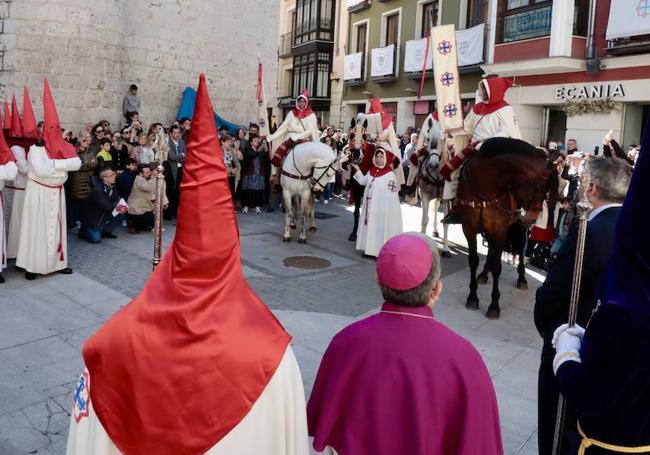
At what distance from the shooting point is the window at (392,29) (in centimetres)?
2642

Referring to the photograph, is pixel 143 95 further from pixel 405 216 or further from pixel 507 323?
pixel 507 323

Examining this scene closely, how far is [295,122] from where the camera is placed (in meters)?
11.6

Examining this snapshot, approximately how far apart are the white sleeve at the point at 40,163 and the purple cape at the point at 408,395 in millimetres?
6463

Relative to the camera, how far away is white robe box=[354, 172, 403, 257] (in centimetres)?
957

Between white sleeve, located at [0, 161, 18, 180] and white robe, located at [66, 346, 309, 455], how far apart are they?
5865 millimetres

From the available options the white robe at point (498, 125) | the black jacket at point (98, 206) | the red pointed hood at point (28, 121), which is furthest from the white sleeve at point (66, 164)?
the white robe at point (498, 125)

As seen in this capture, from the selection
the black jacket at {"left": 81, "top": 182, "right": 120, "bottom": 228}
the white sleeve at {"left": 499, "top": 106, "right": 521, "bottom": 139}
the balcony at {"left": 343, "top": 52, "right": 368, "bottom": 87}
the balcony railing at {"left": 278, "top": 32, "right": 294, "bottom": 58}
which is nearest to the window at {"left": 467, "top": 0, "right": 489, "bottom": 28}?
the balcony at {"left": 343, "top": 52, "right": 368, "bottom": 87}

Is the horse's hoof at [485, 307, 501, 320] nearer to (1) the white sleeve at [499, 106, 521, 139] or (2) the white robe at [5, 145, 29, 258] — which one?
(1) the white sleeve at [499, 106, 521, 139]

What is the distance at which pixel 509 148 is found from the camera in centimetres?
667

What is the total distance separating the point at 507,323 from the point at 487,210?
1.32 metres

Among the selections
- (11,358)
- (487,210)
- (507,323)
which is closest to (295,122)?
(487,210)

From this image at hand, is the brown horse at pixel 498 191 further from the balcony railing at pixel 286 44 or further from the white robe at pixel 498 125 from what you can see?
the balcony railing at pixel 286 44

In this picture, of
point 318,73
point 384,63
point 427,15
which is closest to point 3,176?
point 427,15

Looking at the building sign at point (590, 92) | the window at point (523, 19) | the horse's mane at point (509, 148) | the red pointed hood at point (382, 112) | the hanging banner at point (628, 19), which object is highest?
the window at point (523, 19)
